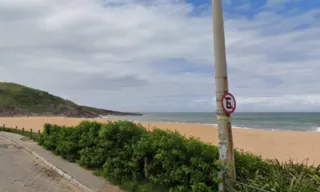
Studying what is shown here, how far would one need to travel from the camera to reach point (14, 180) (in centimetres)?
810

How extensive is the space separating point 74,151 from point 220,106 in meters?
6.90

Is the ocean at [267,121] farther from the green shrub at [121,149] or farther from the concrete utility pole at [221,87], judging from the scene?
the concrete utility pole at [221,87]

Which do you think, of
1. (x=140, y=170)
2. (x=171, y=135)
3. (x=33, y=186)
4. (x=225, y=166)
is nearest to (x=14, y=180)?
(x=33, y=186)

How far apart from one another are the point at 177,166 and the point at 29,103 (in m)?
112

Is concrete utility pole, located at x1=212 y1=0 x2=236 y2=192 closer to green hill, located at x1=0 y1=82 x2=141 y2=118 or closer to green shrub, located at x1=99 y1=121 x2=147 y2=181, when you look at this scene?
green shrub, located at x1=99 y1=121 x2=147 y2=181

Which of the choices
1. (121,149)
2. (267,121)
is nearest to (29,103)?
(267,121)

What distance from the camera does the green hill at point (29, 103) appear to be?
94219 millimetres

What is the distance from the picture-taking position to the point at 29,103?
10631 centimetres

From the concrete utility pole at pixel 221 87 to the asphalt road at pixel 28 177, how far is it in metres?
4.11

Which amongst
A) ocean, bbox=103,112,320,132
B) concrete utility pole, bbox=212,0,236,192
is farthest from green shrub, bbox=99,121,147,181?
ocean, bbox=103,112,320,132

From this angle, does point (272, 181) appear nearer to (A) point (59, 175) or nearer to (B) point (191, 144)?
(B) point (191, 144)

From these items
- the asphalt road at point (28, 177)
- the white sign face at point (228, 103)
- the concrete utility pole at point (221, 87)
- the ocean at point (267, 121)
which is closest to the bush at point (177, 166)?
the concrete utility pole at point (221, 87)

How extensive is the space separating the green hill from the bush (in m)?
91.5

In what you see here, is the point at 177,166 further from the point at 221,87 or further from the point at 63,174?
the point at 63,174
